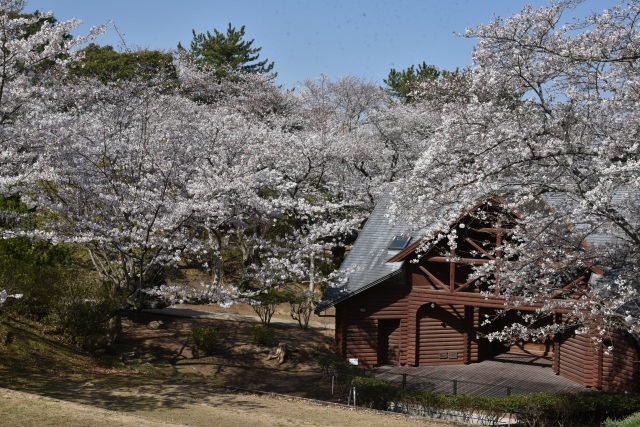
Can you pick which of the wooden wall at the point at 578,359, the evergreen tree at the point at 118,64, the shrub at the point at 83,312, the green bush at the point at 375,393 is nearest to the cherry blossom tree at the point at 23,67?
the shrub at the point at 83,312

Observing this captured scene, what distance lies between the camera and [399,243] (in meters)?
25.4

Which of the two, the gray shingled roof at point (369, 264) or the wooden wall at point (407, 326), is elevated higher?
the gray shingled roof at point (369, 264)

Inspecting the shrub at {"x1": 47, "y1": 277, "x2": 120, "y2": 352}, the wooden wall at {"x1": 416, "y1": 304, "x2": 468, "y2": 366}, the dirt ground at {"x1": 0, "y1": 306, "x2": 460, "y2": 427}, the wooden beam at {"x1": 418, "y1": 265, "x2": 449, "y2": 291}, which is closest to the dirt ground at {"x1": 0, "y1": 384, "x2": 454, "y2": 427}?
the dirt ground at {"x1": 0, "y1": 306, "x2": 460, "y2": 427}

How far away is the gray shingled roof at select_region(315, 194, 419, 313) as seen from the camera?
24062 mm

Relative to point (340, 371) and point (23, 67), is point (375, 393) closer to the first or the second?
point (340, 371)

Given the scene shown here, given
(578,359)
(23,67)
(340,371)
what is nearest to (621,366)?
(578,359)

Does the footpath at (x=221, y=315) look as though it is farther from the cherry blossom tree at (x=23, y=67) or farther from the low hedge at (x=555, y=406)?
the low hedge at (x=555, y=406)

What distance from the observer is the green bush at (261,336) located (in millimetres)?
26312

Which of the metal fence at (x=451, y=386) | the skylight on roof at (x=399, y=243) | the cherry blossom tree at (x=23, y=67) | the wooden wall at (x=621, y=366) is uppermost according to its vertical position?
the cherry blossom tree at (x=23, y=67)

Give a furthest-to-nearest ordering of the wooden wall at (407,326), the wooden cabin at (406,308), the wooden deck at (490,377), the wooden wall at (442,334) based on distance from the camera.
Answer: the wooden wall at (442,334) < the wooden wall at (407,326) < the wooden cabin at (406,308) < the wooden deck at (490,377)

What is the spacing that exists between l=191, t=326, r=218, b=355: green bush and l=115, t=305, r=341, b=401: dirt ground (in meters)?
0.27

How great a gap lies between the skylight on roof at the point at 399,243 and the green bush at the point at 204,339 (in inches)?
304

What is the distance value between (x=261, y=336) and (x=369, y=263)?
214 inches

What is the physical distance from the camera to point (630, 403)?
18047 mm
